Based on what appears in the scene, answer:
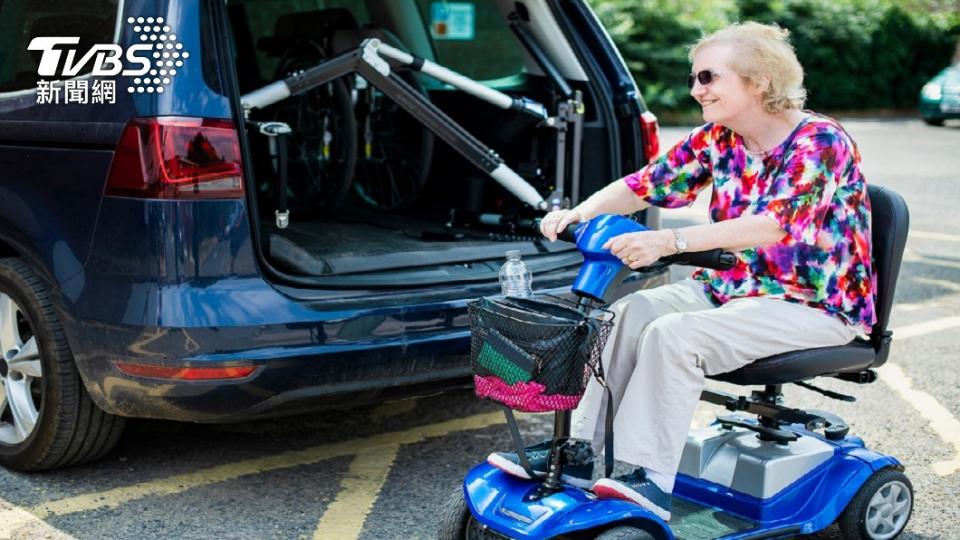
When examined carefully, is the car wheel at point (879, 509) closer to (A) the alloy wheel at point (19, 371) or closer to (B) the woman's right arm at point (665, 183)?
(B) the woman's right arm at point (665, 183)

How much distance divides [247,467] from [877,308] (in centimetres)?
211

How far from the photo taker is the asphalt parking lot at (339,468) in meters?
3.82

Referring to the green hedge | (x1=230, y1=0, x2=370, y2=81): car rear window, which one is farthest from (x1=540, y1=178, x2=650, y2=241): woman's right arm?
the green hedge

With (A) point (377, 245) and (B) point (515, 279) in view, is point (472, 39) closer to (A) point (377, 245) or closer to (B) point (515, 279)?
(A) point (377, 245)

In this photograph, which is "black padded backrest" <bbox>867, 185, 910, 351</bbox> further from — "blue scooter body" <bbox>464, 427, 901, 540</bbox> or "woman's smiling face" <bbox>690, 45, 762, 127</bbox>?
"woman's smiling face" <bbox>690, 45, 762, 127</bbox>

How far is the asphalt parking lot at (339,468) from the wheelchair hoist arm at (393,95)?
94cm

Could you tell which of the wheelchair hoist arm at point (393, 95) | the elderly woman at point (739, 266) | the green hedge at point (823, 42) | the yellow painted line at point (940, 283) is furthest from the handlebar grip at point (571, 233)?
the green hedge at point (823, 42)

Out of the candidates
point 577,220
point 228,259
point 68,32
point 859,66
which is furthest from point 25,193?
point 859,66

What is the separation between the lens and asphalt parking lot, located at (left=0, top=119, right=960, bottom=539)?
3820 mm

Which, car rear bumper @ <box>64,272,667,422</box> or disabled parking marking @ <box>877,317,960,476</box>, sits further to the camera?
disabled parking marking @ <box>877,317,960,476</box>

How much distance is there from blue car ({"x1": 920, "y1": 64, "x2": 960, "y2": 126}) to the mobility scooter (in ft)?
58.2

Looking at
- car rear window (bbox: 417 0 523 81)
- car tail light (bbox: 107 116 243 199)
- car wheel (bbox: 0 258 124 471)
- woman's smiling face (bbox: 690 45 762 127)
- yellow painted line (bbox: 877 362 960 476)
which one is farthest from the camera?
car rear window (bbox: 417 0 523 81)

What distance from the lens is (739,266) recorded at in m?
3.62

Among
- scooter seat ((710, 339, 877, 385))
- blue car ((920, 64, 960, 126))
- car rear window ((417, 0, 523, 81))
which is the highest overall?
car rear window ((417, 0, 523, 81))
